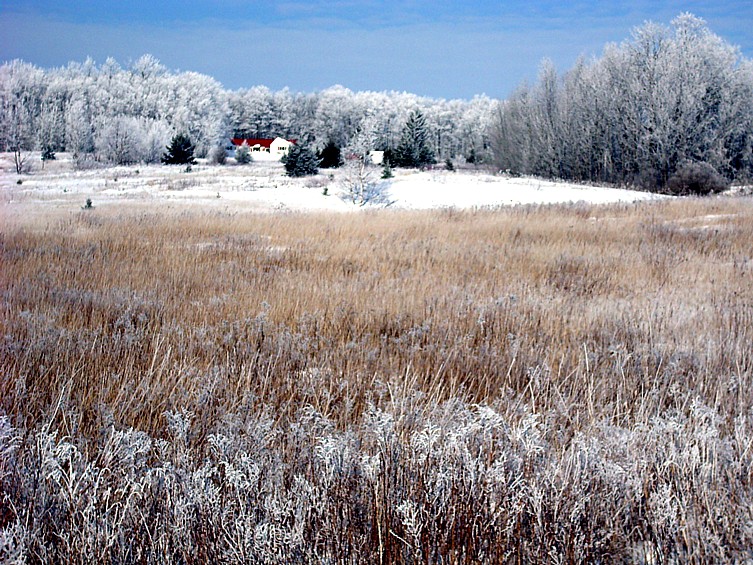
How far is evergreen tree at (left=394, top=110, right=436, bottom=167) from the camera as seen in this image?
2275 inches

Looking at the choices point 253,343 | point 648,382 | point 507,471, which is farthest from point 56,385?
point 648,382

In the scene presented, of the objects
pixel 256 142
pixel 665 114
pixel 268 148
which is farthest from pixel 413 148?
pixel 256 142

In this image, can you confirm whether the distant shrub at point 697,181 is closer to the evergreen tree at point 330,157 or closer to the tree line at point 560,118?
the tree line at point 560,118

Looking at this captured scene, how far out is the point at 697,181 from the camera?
33.9m

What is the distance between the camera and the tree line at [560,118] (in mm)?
38531

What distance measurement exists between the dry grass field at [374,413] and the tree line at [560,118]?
14393 millimetres

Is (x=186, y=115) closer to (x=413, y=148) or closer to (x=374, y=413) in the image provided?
(x=413, y=148)

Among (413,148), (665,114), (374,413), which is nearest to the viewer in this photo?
(374,413)

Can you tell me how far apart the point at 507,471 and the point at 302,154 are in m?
42.6

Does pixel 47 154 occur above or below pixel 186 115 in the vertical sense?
below

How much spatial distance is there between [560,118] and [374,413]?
5213 centimetres

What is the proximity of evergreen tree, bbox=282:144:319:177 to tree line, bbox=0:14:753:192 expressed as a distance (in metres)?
1.84

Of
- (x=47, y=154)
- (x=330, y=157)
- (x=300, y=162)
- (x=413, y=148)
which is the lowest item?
(x=300, y=162)

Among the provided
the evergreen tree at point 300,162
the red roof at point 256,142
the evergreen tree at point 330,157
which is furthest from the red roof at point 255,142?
the evergreen tree at point 300,162
